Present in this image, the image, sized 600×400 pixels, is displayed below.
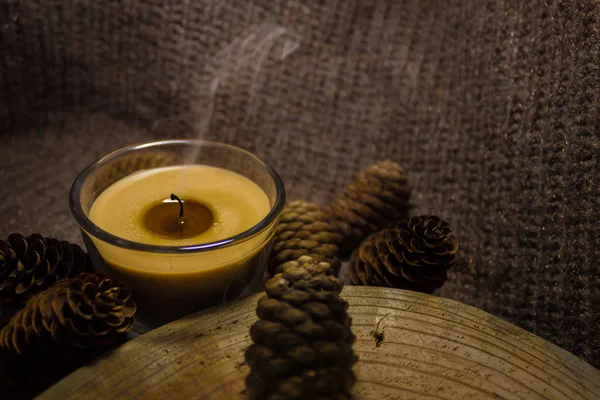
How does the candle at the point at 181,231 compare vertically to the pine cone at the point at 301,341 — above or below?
below

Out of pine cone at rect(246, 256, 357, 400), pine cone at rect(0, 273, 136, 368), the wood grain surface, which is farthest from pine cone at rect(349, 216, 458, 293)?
pine cone at rect(0, 273, 136, 368)

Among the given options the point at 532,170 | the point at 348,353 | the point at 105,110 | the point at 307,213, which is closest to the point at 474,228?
the point at 532,170

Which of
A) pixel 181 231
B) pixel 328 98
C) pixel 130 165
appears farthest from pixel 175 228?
pixel 328 98

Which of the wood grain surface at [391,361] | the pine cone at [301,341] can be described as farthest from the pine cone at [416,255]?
the pine cone at [301,341]

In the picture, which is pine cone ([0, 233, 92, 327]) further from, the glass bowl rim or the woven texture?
the woven texture

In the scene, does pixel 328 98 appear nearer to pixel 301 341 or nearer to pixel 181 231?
pixel 181 231

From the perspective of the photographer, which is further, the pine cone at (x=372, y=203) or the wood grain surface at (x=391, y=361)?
the pine cone at (x=372, y=203)

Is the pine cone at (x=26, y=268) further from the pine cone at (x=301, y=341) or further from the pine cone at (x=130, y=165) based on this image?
the pine cone at (x=301, y=341)
